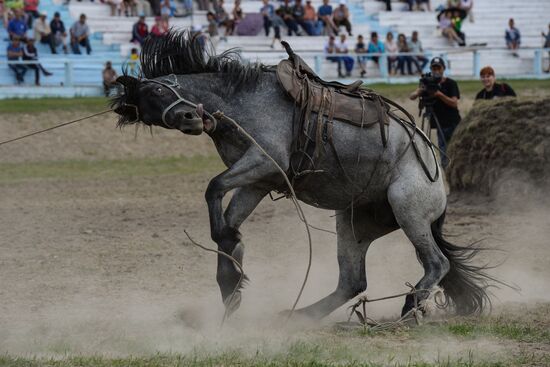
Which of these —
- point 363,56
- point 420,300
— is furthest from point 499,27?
point 420,300

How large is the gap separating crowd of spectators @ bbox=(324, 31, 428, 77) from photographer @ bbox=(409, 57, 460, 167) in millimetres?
10339

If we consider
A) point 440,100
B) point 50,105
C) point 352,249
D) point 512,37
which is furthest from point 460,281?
point 512,37

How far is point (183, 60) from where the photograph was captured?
24.6 ft

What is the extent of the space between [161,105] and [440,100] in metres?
7.00

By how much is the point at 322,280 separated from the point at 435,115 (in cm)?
488

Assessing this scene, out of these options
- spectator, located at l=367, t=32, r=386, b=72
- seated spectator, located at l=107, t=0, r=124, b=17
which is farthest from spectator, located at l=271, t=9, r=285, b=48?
seated spectator, located at l=107, t=0, r=124, b=17

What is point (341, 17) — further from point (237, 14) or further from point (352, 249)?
point (352, 249)

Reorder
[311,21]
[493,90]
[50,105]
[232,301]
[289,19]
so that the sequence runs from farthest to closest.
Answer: [311,21] → [289,19] → [50,105] → [493,90] → [232,301]

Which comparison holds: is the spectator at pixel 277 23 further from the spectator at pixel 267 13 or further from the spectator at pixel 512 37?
the spectator at pixel 512 37

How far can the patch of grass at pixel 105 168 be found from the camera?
16672 mm

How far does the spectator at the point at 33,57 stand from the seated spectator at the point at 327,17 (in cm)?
853

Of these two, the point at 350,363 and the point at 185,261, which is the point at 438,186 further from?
the point at 185,261

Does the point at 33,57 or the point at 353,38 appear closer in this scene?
the point at 33,57

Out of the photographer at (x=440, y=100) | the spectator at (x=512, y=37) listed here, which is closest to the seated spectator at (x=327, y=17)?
the spectator at (x=512, y=37)
